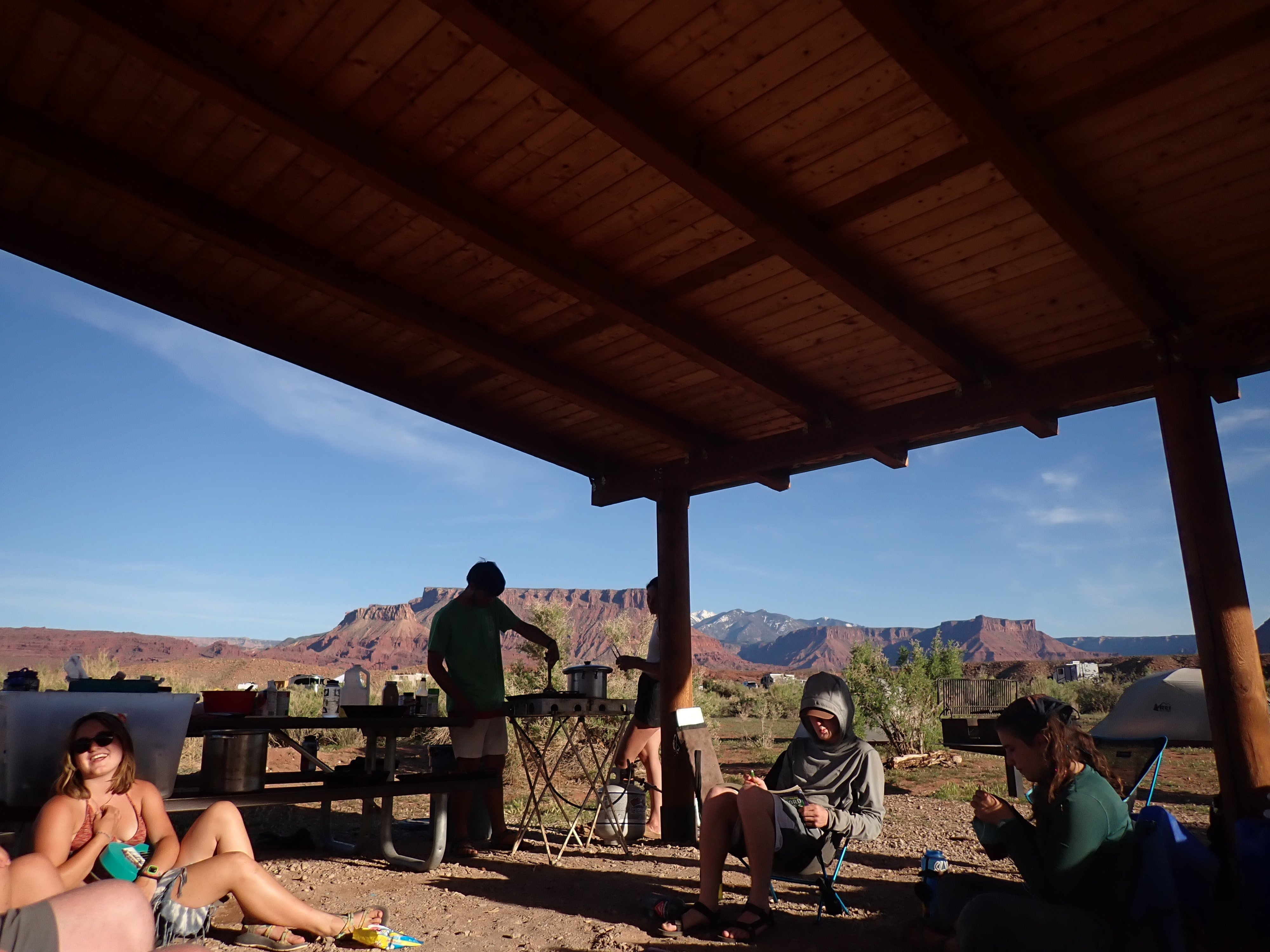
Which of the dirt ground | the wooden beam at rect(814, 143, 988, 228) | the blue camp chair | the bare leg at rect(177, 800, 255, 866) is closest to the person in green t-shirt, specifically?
the dirt ground

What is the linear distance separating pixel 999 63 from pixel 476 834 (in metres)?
4.84

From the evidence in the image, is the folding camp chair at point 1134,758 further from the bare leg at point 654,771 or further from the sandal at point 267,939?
the sandal at point 267,939

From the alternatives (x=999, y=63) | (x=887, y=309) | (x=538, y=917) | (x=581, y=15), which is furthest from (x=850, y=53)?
(x=538, y=917)

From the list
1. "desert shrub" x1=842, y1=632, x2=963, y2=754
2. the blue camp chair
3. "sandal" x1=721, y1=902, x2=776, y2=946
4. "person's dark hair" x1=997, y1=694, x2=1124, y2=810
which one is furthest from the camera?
"desert shrub" x1=842, y1=632, x2=963, y2=754

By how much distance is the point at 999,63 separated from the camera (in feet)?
8.99

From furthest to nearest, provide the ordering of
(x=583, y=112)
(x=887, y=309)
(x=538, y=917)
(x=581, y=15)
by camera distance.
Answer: (x=887, y=309) → (x=538, y=917) → (x=583, y=112) → (x=581, y=15)

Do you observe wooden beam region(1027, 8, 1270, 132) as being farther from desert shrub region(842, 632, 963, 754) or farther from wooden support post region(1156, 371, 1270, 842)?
desert shrub region(842, 632, 963, 754)

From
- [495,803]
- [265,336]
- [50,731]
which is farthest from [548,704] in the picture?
[265,336]

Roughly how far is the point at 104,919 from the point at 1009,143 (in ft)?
11.1

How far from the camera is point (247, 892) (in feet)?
9.96

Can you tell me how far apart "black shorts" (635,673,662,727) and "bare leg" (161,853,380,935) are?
303 centimetres

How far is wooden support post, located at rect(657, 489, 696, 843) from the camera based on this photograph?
5.63 meters

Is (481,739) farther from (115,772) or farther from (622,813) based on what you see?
(115,772)

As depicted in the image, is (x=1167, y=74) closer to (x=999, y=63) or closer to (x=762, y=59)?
(x=999, y=63)
